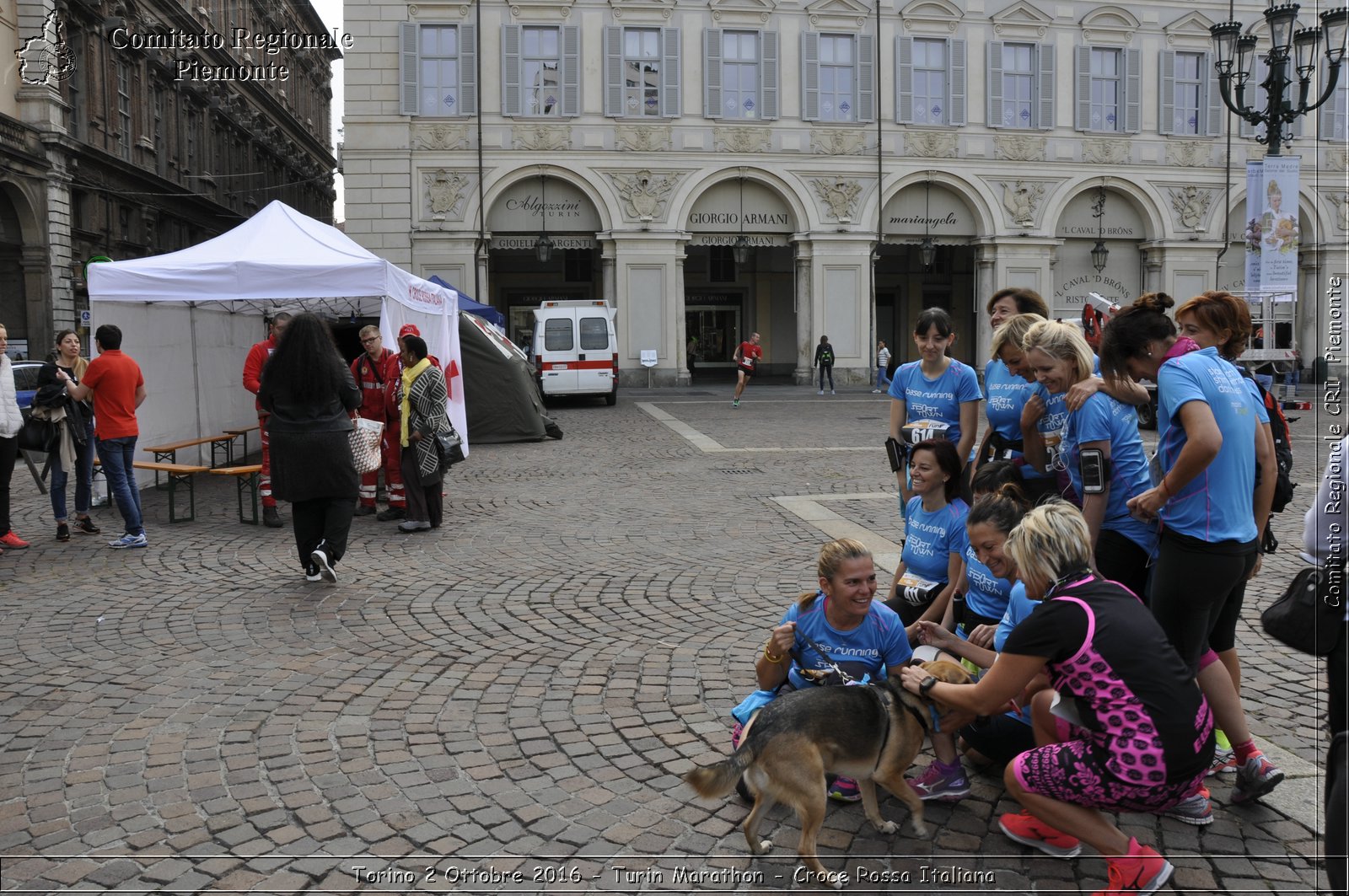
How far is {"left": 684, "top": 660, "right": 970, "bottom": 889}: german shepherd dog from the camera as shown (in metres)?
3.05

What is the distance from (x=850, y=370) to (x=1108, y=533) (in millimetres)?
25640

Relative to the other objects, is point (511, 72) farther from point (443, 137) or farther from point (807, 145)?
point (807, 145)

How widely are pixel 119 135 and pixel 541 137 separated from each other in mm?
14103

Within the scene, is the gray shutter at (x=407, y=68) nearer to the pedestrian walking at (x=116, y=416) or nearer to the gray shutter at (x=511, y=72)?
the gray shutter at (x=511, y=72)

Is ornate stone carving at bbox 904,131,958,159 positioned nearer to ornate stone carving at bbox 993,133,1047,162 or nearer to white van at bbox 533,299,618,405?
ornate stone carving at bbox 993,133,1047,162

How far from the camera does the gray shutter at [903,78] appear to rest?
28188mm

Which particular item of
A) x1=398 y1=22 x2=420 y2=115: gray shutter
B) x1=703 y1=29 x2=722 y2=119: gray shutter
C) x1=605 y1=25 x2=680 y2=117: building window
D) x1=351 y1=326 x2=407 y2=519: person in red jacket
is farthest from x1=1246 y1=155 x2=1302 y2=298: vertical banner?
x1=398 y1=22 x2=420 y2=115: gray shutter

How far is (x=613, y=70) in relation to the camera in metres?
27.1

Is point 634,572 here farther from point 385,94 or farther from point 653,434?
point 385,94

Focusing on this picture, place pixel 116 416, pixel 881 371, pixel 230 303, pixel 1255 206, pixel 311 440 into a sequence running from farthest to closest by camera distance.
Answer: pixel 881 371
pixel 1255 206
pixel 230 303
pixel 116 416
pixel 311 440

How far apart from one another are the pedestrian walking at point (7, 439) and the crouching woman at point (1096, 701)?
7818 millimetres

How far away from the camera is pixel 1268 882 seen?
3.05 metres

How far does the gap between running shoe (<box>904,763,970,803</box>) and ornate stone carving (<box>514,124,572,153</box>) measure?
25.3 m

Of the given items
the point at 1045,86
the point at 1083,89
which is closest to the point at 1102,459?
the point at 1045,86
